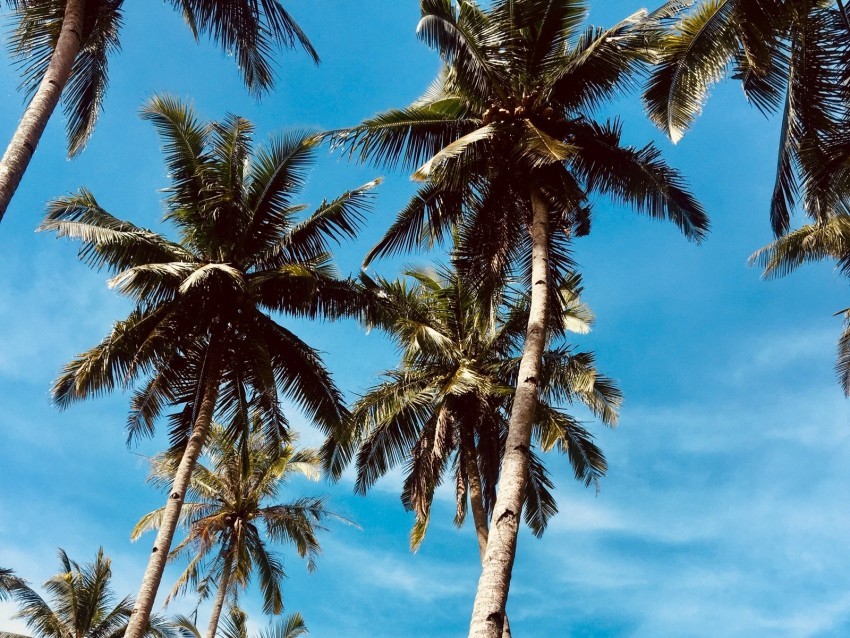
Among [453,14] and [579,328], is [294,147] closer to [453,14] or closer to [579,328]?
[453,14]

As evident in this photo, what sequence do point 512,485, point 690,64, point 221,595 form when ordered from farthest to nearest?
point 221,595, point 690,64, point 512,485

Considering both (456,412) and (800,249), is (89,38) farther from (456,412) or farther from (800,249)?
(800,249)

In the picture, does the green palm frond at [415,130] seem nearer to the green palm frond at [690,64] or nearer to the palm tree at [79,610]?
the green palm frond at [690,64]

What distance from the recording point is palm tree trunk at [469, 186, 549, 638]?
7.65 metres

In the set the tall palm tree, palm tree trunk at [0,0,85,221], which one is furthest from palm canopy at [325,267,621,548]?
palm tree trunk at [0,0,85,221]

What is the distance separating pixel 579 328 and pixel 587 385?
459 cm

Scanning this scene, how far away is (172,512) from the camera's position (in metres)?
13.1

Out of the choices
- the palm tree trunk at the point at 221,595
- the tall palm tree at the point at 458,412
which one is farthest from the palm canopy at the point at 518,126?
the palm tree trunk at the point at 221,595

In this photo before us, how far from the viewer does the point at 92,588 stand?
24.4m

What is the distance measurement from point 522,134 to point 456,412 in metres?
7.87

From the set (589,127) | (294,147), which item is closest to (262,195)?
(294,147)

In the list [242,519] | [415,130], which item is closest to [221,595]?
[242,519]

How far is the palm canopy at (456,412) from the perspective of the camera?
685 inches

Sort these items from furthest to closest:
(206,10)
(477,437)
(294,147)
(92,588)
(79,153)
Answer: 1. (92,588)
2. (477,437)
3. (294,147)
4. (79,153)
5. (206,10)
